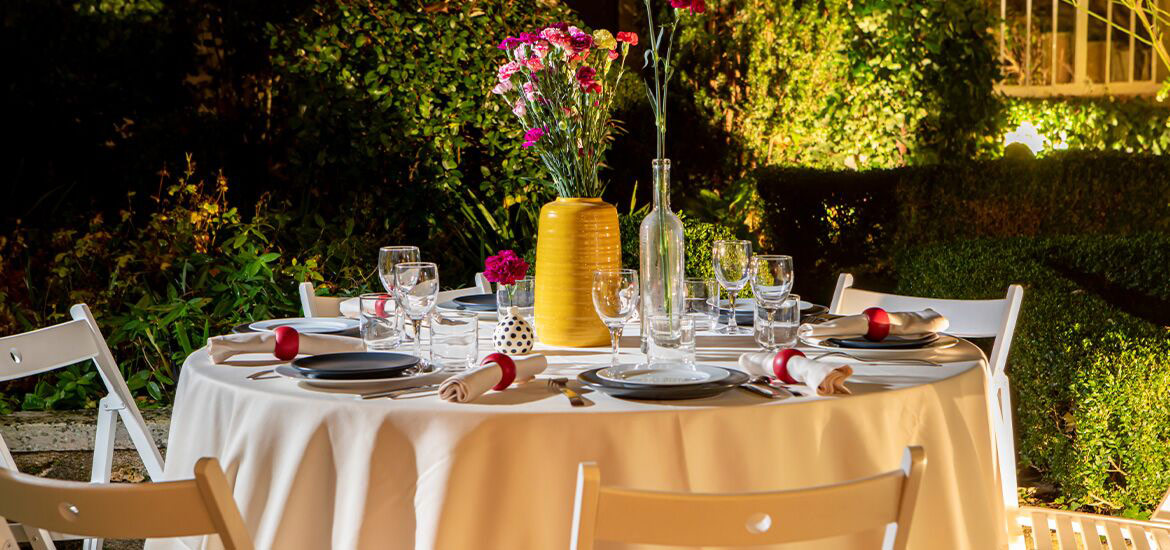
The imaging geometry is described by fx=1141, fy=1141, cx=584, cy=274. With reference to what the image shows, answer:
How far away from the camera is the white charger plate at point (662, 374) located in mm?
2101

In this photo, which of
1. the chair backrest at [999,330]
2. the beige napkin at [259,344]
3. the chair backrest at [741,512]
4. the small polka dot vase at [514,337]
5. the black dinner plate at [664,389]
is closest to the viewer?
the chair backrest at [741,512]

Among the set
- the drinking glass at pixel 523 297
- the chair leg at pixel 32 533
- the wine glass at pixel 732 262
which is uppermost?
the wine glass at pixel 732 262

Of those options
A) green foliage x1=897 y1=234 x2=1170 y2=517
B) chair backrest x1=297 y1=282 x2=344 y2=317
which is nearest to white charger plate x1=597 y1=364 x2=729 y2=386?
chair backrest x1=297 y1=282 x2=344 y2=317

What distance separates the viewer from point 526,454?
1903 mm

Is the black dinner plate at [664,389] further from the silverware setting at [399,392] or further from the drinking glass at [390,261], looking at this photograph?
the drinking glass at [390,261]

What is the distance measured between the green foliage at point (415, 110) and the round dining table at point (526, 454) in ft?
11.8

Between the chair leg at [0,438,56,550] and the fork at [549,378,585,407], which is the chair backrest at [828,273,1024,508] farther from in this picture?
the chair leg at [0,438,56,550]

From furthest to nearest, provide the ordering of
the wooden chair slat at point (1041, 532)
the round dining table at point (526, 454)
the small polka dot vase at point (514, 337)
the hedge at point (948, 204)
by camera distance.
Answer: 1. the hedge at point (948, 204)
2. the wooden chair slat at point (1041, 532)
3. the small polka dot vase at point (514, 337)
4. the round dining table at point (526, 454)

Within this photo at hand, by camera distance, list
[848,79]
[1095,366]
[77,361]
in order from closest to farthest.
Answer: [77,361], [1095,366], [848,79]

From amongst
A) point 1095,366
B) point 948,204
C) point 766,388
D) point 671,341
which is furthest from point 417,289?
point 948,204

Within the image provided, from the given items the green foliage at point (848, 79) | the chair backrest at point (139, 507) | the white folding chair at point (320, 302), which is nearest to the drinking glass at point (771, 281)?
the white folding chair at point (320, 302)

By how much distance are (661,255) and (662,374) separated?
1.51ft

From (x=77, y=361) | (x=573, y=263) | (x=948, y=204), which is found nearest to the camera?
(x=573, y=263)

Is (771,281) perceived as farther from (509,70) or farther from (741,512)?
(741,512)
